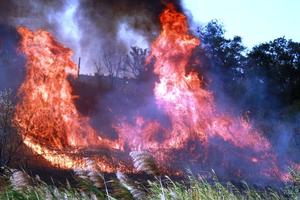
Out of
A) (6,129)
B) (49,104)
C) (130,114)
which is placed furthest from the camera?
(130,114)

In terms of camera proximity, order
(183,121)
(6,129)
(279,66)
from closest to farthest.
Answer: (6,129)
(183,121)
(279,66)

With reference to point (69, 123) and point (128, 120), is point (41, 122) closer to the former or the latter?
point (69, 123)

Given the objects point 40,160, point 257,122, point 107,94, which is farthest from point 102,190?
point 107,94

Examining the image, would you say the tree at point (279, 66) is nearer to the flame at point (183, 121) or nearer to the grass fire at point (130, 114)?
the grass fire at point (130, 114)

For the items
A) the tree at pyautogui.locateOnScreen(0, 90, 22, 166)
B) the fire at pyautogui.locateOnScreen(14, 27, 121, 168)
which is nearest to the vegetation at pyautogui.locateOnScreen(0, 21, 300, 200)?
the tree at pyautogui.locateOnScreen(0, 90, 22, 166)

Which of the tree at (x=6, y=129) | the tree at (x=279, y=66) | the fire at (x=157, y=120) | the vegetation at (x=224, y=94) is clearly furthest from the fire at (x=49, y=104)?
the tree at (x=279, y=66)

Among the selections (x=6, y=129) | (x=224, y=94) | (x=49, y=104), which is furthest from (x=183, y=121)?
(x=224, y=94)

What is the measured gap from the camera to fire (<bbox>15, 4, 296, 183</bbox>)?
49.5 ft

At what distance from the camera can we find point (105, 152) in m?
14.5

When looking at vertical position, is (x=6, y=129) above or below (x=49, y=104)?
below

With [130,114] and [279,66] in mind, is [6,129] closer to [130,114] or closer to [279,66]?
[130,114]

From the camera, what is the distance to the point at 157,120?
17.5 m

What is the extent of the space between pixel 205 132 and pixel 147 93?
4.40 meters

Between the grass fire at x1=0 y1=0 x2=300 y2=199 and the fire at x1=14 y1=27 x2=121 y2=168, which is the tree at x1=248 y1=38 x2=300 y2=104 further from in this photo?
the fire at x1=14 y1=27 x2=121 y2=168
